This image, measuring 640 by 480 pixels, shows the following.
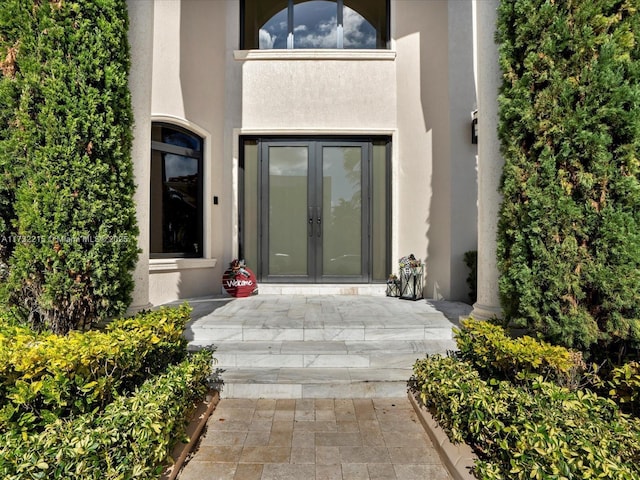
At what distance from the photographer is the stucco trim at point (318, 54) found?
578 cm

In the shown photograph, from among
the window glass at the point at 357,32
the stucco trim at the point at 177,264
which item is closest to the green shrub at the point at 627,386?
the stucco trim at the point at 177,264

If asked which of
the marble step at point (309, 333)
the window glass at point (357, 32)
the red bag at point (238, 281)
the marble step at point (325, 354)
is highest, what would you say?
the window glass at point (357, 32)

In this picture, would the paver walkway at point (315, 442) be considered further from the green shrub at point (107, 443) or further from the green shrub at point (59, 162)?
the green shrub at point (59, 162)

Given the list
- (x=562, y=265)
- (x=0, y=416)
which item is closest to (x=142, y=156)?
(x=0, y=416)

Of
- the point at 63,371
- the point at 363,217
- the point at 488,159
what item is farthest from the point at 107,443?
the point at 363,217

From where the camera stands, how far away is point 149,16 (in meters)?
3.08

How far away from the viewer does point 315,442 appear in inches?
91.0

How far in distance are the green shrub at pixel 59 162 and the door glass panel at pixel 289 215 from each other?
140 inches

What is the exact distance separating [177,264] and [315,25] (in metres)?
5.23

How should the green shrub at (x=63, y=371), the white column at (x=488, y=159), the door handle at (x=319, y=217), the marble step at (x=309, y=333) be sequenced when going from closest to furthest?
1. the green shrub at (x=63, y=371)
2. the white column at (x=488, y=159)
3. the marble step at (x=309, y=333)
4. the door handle at (x=319, y=217)

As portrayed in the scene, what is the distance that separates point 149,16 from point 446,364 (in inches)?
167

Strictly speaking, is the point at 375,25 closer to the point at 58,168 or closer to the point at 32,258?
the point at 58,168

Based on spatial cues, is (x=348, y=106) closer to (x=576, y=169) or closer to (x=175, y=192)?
(x=175, y=192)

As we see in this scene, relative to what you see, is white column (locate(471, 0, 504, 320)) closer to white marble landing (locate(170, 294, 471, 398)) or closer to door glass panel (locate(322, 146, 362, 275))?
white marble landing (locate(170, 294, 471, 398))
